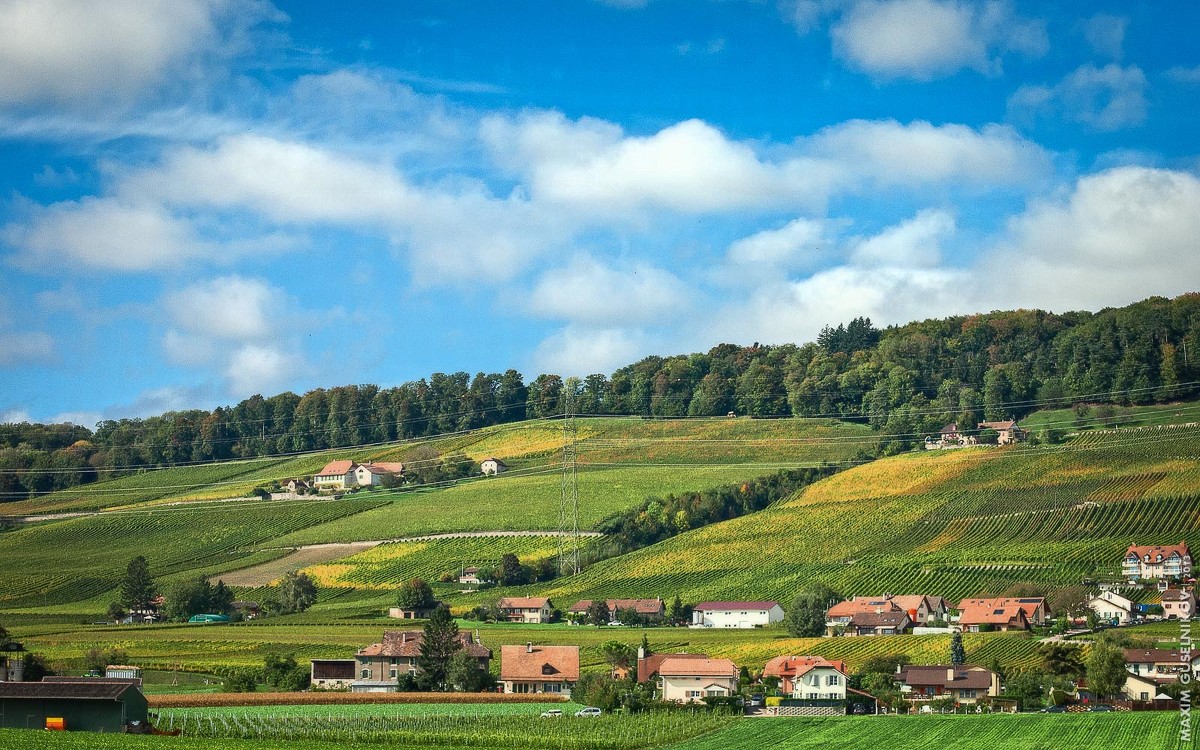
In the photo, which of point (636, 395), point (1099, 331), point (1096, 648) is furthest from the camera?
point (636, 395)

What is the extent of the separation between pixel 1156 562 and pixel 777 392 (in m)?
79.1

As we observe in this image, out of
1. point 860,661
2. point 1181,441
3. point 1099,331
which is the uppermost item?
point 1099,331

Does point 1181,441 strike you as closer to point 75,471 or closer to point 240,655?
point 240,655

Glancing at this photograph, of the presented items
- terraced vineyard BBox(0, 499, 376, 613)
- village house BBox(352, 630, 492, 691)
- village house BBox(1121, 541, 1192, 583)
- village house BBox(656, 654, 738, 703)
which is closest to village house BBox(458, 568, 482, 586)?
terraced vineyard BBox(0, 499, 376, 613)

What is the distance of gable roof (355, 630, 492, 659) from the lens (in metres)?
73.1

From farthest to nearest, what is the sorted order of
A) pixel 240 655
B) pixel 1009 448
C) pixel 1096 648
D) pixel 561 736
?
pixel 1009 448
pixel 240 655
pixel 1096 648
pixel 561 736

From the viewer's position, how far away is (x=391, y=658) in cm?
7325

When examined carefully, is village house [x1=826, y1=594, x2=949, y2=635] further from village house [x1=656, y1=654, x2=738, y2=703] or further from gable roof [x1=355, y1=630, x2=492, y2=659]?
gable roof [x1=355, y1=630, x2=492, y2=659]

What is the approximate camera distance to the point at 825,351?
→ 18088 cm

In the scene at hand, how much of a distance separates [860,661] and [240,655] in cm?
3525

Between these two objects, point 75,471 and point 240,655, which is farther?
point 75,471

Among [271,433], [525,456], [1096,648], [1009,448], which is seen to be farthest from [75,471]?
[1096,648]

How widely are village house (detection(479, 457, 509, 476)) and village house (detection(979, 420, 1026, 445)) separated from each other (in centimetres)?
5093

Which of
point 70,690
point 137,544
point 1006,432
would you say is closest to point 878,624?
point 70,690
